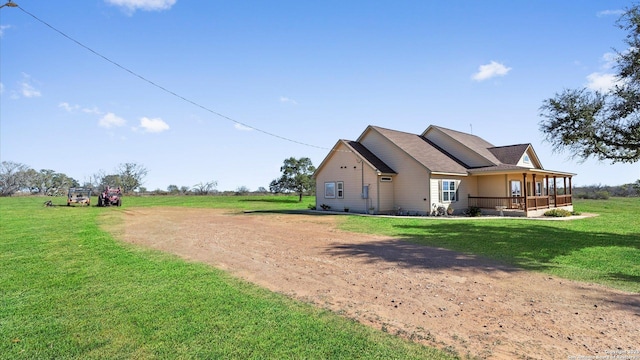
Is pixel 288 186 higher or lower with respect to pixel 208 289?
higher

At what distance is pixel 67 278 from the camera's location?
6875 millimetres

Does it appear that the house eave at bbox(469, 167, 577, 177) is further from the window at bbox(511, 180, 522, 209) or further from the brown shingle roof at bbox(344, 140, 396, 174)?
the brown shingle roof at bbox(344, 140, 396, 174)

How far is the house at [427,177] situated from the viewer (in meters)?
22.7

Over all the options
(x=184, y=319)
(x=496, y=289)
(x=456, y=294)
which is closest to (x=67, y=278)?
(x=184, y=319)

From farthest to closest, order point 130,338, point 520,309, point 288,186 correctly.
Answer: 1. point 288,186
2. point 520,309
3. point 130,338

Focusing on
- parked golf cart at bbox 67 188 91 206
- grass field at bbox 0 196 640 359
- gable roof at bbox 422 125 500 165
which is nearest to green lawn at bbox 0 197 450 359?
grass field at bbox 0 196 640 359

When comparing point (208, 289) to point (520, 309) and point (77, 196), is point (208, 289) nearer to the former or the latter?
point (520, 309)

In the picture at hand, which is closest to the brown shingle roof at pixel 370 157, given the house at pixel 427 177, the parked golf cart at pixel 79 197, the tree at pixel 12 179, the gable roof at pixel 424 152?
the house at pixel 427 177

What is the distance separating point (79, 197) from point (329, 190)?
2662cm

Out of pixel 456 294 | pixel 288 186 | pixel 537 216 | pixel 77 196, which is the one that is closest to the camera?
pixel 456 294

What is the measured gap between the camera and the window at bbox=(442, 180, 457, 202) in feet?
75.5

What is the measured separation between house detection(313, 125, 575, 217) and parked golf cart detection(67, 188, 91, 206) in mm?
24361

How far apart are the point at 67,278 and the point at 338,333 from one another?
19.3ft

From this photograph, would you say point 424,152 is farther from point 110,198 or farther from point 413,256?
point 110,198
